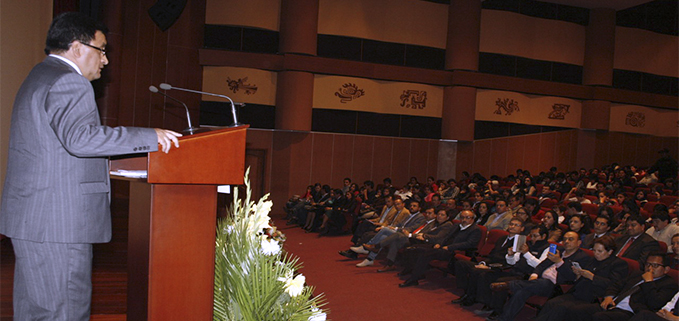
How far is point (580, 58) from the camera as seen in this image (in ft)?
54.1

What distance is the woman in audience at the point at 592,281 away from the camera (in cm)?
441

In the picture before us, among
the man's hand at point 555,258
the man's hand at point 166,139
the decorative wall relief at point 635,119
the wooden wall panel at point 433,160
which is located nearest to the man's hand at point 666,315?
the man's hand at point 555,258

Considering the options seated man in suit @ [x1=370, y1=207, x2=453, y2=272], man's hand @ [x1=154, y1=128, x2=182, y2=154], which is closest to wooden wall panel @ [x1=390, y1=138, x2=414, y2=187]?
seated man in suit @ [x1=370, y1=207, x2=453, y2=272]

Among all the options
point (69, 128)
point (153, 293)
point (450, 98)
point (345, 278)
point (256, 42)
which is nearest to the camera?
point (69, 128)

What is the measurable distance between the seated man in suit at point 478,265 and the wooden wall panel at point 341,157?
8173 mm

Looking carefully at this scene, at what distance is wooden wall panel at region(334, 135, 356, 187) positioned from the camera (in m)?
14.0

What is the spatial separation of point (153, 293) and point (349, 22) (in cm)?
1294

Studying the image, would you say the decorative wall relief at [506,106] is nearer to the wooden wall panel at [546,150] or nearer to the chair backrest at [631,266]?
the wooden wall panel at [546,150]

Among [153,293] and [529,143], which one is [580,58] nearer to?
[529,143]

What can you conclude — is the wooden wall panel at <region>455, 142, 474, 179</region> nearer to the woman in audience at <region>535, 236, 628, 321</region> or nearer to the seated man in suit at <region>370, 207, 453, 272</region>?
the seated man in suit at <region>370, 207, 453, 272</region>

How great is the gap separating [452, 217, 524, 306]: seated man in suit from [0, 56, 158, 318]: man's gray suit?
4.74m

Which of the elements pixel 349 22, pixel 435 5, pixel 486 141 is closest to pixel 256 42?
pixel 349 22

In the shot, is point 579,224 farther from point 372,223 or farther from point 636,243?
point 372,223

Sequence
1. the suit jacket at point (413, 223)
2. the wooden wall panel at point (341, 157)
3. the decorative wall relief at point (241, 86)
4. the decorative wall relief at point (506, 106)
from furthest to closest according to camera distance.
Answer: the decorative wall relief at point (506, 106) → the wooden wall panel at point (341, 157) → the decorative wall relief at point (241, 86) → the suit jacket at point (413, 223)
